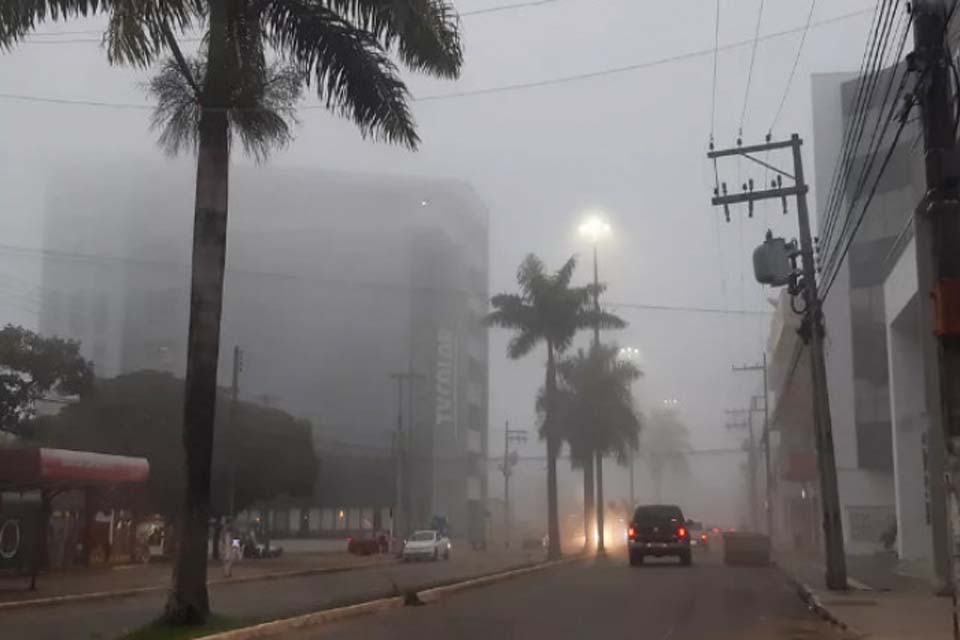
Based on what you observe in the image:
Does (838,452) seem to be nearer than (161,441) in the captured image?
No

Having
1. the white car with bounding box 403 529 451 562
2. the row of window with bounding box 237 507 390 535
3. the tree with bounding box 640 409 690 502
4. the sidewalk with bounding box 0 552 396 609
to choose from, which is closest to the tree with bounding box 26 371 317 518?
the white car with bounding box 403 529 451 562

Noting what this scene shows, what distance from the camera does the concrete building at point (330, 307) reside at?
72688 mm

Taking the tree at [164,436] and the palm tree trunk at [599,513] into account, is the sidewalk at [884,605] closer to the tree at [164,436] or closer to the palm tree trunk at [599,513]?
the tree at [164,436]

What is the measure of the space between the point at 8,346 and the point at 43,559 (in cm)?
918

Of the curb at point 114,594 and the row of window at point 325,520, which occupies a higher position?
the row of window at point 325,520

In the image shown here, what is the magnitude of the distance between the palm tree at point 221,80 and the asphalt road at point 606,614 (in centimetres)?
318

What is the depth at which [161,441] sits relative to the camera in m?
52.4

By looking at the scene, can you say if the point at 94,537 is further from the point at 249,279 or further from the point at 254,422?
the point at 249,279

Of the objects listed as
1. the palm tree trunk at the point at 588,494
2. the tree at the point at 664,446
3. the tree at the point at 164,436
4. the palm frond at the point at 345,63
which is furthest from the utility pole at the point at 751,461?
the palm frond at the point at 345,63


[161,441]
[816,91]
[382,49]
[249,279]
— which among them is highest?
[816,91]

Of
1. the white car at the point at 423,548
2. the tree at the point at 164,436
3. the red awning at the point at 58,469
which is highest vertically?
the tree at the point at 164,436

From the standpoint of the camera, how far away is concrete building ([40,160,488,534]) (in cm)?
7269

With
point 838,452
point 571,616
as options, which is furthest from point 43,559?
point 838,452

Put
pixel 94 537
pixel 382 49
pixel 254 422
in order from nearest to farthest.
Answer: pixel 382 49, pixel 94 537, pixel 254 422
